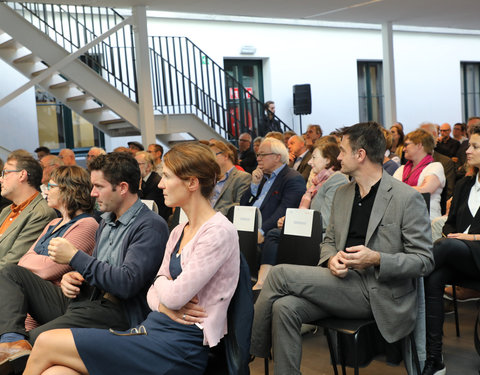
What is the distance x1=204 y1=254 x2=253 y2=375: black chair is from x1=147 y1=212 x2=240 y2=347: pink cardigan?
0.03 m

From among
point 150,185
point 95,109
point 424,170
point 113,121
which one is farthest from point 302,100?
point 424,170

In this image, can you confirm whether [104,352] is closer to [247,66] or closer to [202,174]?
[202,174]

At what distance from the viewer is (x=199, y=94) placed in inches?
433

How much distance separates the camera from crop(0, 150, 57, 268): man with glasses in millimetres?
3441

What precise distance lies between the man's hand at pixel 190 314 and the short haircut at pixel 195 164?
0.42 metres

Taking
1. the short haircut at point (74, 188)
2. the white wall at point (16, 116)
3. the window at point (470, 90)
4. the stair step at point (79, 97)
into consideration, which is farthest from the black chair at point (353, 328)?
the window at point (470, 90)

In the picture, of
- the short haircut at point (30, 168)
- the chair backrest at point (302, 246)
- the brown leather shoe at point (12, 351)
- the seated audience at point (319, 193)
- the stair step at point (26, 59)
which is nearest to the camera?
the brown leather shoe at point (12, 351)

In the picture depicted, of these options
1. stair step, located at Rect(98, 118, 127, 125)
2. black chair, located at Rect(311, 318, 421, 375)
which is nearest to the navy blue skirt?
black chair, located at Rect(311, 318, 421, 375)

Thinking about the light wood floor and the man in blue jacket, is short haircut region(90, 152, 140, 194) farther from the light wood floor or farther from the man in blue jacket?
the light wood floor

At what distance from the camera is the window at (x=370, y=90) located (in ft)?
49.1

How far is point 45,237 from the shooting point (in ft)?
10.3

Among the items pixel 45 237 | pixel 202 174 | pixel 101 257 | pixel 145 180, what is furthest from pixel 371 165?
pixel 145 180

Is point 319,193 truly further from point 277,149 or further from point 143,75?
point 143,75

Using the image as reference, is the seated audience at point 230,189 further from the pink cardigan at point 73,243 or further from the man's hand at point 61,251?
the man's hand at point 61,251
